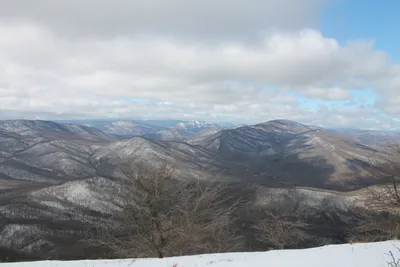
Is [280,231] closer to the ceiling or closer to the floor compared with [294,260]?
closer to the floor

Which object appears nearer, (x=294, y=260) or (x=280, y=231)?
(x=294, y=260)

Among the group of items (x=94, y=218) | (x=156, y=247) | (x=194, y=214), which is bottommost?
(x=94, y=218)

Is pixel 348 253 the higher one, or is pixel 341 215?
pixel 348 253

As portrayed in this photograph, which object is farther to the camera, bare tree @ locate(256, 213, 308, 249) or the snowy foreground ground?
bare tree @ locate(256, 213, 308, 249)

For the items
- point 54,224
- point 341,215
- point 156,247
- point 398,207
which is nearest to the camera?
point 156,247

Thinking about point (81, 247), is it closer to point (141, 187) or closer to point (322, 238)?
point (322, 238)

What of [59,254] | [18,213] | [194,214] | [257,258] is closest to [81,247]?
[59,254]

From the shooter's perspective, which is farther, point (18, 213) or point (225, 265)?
point (18, 213)

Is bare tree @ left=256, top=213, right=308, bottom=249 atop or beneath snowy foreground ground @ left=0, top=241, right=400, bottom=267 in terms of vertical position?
beneath
